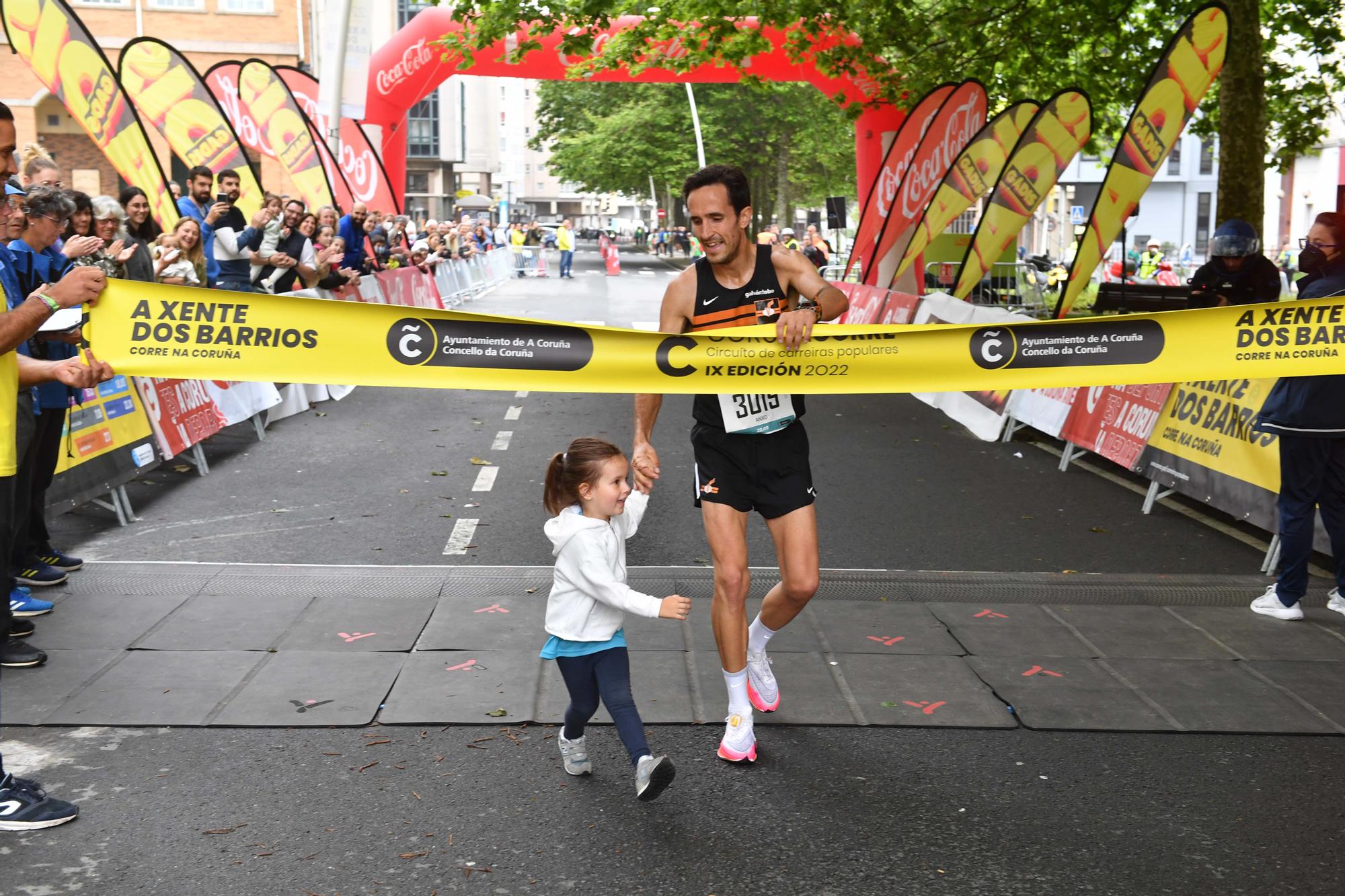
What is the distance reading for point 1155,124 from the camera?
12.5 meters

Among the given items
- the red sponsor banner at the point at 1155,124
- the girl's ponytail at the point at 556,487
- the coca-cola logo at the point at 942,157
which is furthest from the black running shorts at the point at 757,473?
the coca-cola logo at the point at 942,157

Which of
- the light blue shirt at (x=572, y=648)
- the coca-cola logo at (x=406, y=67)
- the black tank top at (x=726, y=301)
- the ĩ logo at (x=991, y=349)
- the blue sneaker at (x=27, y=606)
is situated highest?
the coca-cola logo at (x=406, y=67)

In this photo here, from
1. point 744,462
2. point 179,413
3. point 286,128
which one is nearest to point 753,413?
point 744,462

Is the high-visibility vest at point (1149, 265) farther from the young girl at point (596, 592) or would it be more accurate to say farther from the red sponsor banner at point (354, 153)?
the young girl at point (596, 592)

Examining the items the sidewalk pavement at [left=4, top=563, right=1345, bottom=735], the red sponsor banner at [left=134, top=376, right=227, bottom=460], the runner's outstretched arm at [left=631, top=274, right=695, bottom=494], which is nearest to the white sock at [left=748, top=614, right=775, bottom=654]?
the sidewalk pavement at [left=4, top=563, right=1345, bottom=735]

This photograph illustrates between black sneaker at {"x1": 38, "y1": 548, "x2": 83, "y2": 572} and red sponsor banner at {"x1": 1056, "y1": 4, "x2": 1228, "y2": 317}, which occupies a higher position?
red sponsor banner at {"x1": 1056, "y1": 4, "x2": 1228, "y2": 317}

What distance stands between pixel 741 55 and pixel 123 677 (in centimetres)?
1455

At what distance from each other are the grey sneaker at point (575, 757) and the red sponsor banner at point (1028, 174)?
496 inches

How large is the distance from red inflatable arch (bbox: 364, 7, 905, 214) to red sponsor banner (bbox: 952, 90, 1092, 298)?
18.2ft

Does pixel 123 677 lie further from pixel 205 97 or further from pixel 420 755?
pixel 205 97

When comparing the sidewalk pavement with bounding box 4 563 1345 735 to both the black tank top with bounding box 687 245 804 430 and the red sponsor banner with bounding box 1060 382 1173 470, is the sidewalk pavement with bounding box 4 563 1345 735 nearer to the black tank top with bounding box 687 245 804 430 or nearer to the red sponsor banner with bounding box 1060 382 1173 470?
the black tank top with bounding box 687 245 804 430

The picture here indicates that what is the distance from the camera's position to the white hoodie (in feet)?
13.6

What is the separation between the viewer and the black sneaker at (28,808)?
4.08m

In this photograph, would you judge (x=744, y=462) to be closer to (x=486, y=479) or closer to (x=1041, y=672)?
(x=1041, y=672)
